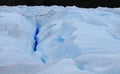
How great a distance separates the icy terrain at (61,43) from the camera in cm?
89

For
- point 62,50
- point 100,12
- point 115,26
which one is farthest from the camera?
point 100,12

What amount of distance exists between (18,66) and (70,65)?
0.19 meters

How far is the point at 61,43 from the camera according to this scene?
116cm

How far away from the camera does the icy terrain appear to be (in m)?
0.89

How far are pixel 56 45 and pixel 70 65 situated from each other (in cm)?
32

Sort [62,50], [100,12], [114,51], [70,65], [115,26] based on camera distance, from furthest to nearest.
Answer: [100,12] → [115,26] → [62,50] → [114,51] → [70,65]

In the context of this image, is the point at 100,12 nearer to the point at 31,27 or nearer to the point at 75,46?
the point at 31,27

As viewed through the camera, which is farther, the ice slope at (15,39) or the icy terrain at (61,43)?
the ice slope at (15,39)

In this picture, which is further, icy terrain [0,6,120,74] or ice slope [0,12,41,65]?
ice slope [0,12,41,65]

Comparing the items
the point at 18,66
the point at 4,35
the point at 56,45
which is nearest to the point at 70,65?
the point at 18,66

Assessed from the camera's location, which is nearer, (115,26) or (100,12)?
(115,26)

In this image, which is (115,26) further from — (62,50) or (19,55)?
(19,55)

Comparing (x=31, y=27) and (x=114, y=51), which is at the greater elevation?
(x=114, y=51)

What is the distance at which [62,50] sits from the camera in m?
Answer: 1.11
